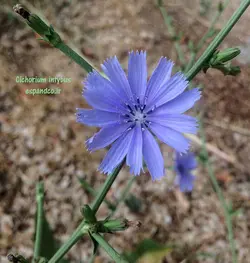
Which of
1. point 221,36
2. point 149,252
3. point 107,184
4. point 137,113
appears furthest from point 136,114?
point 149,252

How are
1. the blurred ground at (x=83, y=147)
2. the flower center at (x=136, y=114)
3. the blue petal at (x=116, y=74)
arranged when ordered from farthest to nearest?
the blurred ground at (x=83, y=147), the flower center at (x=136, y=114), the blue petal at (x=116, y=74)

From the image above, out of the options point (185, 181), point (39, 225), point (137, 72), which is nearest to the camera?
point (137, 72)

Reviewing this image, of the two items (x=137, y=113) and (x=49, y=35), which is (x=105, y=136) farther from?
(x=49, y=35)

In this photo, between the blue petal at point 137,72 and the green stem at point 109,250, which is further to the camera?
the blue petal at point 137,72

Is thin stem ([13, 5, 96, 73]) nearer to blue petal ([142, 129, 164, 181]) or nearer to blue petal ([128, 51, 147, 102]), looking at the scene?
blue petal ([128, 51, 147, 102])

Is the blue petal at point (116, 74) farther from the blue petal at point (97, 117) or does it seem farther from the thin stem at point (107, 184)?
the thin stem at point (107, 184)

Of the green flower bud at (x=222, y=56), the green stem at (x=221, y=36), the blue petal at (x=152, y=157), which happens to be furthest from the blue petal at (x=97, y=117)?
the green flower bud at (x=222, y=56)
